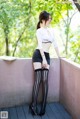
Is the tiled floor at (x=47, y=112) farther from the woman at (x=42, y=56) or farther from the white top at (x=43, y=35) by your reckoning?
the white top at (x=43, y=35)

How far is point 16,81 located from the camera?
333 cm

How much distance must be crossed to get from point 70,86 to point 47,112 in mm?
601

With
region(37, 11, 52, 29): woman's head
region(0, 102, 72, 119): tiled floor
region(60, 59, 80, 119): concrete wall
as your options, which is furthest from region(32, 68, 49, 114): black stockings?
region(37, 11, 52, 29): woman's head

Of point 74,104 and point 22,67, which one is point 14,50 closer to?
point 22,67

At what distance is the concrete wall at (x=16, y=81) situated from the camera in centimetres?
327

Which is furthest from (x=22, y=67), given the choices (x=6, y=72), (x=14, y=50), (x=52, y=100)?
(x=14, y=50)

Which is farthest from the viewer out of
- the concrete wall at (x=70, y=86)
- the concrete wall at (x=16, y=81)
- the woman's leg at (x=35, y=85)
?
the concrete wall at (x=16, y=81)

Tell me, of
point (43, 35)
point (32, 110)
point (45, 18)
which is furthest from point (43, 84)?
point (45, 18)

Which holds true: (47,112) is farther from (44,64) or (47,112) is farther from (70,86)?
(44,64)

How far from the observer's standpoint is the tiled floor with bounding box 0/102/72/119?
3039mm

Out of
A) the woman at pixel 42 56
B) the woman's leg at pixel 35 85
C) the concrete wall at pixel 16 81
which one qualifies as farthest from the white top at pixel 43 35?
the concrete wall at pixel 16 81

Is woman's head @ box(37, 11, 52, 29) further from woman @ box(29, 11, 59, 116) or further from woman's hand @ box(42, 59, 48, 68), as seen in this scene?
woman's hand @ box(42, 59, 48, 68)

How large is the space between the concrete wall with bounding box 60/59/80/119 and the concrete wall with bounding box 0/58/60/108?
0.25 m

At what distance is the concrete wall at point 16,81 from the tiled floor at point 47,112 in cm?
13
